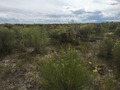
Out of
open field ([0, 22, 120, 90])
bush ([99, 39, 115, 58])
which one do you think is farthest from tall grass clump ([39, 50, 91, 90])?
bush ([99, 39, 115, 58])

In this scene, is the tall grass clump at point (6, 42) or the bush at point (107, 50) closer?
the bush at point (107, 50)

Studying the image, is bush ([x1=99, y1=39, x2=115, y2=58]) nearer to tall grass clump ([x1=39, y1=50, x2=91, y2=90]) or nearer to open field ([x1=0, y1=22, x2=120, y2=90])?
open field ([x1=0, y1=22, x2=120, y2=90])

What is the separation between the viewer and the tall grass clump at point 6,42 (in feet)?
49.4

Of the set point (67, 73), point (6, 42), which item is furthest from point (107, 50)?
point (67, 73)

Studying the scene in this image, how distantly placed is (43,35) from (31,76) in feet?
20.6

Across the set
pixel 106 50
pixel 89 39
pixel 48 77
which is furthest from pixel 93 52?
pixel 48 77

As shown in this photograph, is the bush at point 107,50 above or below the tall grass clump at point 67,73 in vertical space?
below

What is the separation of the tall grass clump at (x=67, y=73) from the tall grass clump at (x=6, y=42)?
8.48 meters

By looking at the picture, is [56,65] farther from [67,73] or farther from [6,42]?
[6,42]

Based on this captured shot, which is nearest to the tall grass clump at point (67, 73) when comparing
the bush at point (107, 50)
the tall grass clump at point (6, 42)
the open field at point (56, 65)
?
the open field at point (56, 65)

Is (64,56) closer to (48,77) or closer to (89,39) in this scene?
(48,77)

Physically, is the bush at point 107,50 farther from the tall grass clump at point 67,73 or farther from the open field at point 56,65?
the tall grass clump at point 67,73

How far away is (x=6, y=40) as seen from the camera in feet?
51.1

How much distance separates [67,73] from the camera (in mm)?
6566
